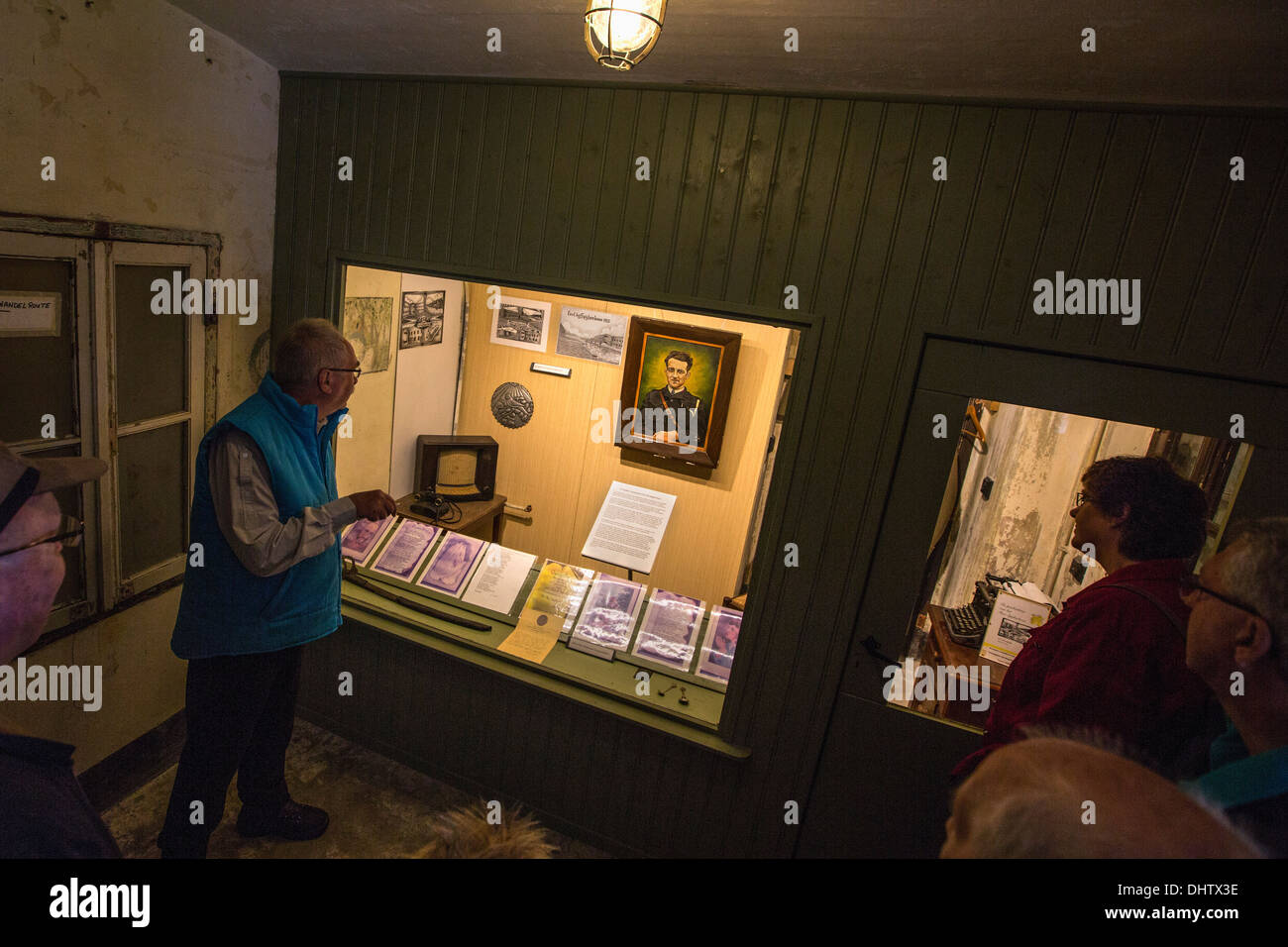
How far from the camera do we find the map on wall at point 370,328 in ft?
10.0

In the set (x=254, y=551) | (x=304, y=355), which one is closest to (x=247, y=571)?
(x=254, y=551)

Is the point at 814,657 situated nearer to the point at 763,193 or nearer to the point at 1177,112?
the point at 763,193

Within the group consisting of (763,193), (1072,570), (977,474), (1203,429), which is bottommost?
(1072,570)

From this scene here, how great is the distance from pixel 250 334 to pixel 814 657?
9.18 ft

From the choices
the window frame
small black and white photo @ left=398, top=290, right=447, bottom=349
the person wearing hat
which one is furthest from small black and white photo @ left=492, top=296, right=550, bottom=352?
the person wearing hat

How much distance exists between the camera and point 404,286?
3.51 m

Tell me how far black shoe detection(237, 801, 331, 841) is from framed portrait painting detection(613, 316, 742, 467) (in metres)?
2.53

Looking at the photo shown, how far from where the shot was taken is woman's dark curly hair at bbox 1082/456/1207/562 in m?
1.90

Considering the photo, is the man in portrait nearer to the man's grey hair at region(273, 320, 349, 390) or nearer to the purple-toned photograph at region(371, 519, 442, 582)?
the purple-toned photograph at region(371, 519, 442, 582)

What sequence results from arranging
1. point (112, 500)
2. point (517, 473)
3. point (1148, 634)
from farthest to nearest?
point (517, 473), point (112, 500), point (1148, 634)

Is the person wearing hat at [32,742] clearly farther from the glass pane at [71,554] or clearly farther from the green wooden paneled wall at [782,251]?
the green wooden paneled wall at [782,251]

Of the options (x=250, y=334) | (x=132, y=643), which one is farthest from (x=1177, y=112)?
(x=132, y=643)

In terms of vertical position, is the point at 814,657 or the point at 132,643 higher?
the point at 814,657

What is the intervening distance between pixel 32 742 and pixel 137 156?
2188mm
